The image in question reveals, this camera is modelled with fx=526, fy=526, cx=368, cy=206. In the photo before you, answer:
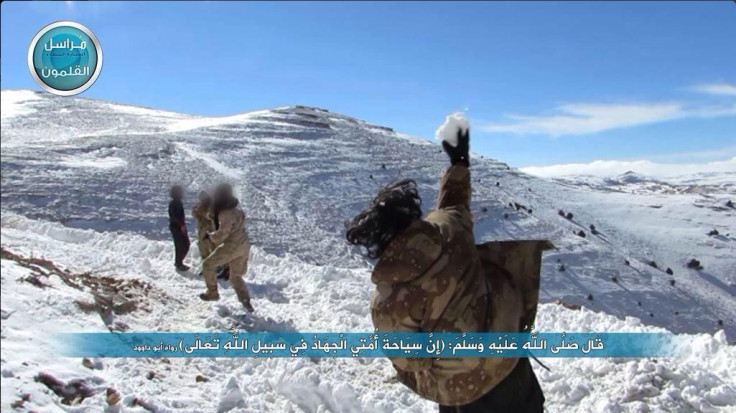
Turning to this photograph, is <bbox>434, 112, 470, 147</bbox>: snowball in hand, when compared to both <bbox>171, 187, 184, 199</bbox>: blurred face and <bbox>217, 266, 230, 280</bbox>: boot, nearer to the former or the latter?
<bbox>171, 187, 184, 199</bbox>: blurred face

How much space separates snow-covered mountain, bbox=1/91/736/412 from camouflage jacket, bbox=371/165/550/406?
174 cm

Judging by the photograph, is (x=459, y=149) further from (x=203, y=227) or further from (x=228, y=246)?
(x=203, y=227)

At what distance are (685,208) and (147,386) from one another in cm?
744

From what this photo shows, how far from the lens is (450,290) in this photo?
89.8 inches

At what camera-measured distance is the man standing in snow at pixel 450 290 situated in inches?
87.8

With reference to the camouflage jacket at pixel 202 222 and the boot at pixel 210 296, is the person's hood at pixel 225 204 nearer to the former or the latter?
the boot at pixel 210 296

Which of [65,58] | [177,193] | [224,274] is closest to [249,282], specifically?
[224,274]

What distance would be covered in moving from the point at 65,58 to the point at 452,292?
2.63 metres

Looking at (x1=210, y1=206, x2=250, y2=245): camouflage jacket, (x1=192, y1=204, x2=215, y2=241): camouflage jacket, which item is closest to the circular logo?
(x1=210, y1=206, x2=250, y2=245): camouflage jacket

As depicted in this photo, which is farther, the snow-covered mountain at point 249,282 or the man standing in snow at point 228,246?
the man standing in snow at point 228,246

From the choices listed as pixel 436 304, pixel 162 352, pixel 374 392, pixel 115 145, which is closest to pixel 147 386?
pixel 162 352

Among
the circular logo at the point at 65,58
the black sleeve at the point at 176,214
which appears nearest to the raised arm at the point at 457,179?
the circular logo at the point at 65,58

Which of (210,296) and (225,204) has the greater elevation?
(225,204)

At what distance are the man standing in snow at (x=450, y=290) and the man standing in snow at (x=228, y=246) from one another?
4160 mm
